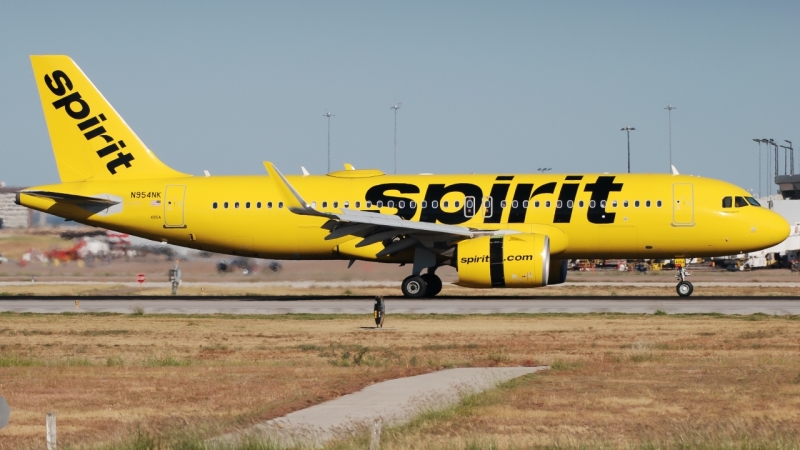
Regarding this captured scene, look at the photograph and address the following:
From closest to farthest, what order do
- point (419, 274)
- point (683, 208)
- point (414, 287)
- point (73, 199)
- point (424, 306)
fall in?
1. point (424, 306)
2. point (683, 208)
3. point (414, 287)
4. point (419, 274)
5. point (73, 199)

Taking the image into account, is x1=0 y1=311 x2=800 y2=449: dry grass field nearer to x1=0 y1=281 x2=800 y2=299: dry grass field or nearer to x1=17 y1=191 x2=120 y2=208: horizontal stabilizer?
x1=17 y1=191 x2=120 y2=208: horizontal stabilizer

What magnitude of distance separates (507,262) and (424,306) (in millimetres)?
3233

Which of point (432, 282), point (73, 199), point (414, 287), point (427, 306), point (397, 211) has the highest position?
point (73, 199)

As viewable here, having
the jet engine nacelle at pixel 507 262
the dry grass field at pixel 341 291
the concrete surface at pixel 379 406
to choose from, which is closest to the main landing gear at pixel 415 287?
the jet engine nacelle at pixel 507 262

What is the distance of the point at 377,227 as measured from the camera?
128ft

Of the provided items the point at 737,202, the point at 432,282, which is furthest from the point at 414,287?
the point at 737,202

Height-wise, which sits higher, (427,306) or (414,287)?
(414,287)

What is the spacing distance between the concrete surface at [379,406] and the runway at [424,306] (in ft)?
48.3

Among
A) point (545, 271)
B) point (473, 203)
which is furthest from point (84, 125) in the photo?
point (545, 271)

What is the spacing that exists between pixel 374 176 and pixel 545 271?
8485 mm

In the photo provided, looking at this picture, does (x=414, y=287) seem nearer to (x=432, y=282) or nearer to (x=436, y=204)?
(x=432, y=282)

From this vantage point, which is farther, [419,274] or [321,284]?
[321,284]

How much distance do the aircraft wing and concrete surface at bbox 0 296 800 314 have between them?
222 centimetres

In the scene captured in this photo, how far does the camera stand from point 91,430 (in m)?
14.7
